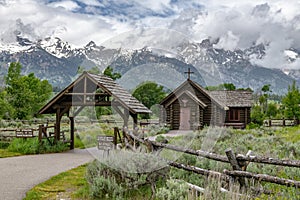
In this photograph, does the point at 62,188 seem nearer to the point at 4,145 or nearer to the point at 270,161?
the point at 270,161

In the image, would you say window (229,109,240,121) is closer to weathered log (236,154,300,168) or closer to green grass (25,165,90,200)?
green grass (25,165,90,200)

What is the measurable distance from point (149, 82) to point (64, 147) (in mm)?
8649

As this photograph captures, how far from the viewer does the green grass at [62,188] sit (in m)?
8.67

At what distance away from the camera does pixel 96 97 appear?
17.4 m

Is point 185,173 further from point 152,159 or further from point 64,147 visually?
point 64,147

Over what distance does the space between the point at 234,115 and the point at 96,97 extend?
2229cm

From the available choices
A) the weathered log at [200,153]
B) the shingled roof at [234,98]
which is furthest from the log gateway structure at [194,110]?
the weathered log at [200,153]

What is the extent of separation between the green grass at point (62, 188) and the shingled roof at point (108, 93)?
4.26 metres

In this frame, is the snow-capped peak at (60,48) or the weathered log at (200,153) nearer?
the weathered log at (200,153)

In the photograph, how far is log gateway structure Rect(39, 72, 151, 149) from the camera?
50.1 feet

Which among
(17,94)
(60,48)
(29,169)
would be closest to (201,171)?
(29,169)

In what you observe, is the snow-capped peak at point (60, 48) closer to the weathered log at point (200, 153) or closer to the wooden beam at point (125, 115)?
the wooden beam at point (125, 115)

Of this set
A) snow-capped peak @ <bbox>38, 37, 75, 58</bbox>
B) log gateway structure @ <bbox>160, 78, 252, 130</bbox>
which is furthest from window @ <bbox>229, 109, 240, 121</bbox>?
snow-capped peak @ <bbox>38, 37, 75, 58</bbox>

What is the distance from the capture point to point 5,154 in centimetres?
1673
